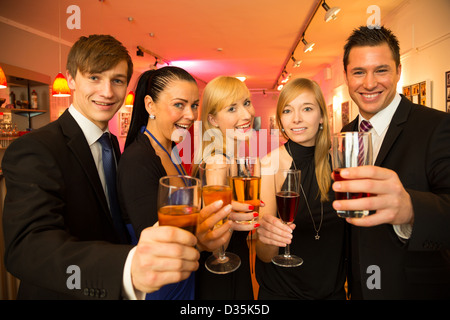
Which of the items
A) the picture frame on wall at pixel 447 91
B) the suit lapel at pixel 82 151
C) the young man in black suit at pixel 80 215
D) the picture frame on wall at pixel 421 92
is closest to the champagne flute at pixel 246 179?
the young man in black suit at pixel 80 215

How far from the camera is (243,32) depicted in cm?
611

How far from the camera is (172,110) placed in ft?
5.49

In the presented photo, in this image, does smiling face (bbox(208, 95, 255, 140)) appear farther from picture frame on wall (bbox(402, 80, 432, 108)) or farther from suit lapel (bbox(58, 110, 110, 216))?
picture frame on wall (bbox(402, 80, 432, 108))

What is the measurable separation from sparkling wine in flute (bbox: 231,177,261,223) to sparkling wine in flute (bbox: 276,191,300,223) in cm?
13

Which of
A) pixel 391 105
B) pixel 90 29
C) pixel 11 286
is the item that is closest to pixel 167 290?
pixel 391 105

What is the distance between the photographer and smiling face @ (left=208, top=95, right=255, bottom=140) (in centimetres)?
220

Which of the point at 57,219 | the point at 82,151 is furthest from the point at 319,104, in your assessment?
the point at 57,219

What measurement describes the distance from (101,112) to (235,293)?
47.6 inches

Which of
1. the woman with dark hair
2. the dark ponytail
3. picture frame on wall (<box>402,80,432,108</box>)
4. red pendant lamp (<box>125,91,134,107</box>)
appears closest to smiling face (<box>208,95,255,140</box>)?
the woman with dark hair

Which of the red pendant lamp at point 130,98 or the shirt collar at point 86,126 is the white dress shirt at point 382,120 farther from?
the red pendant lamp at point 130,98

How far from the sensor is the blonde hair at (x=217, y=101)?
2.20 m

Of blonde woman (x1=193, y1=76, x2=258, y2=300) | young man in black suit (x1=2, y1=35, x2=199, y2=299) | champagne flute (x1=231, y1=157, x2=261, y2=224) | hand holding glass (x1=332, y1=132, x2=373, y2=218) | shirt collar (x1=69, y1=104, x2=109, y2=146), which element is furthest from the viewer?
blonde woman (x1=193, y1=76, x2=258, y2=300)

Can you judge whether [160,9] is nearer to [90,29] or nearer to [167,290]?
→ [90,29]

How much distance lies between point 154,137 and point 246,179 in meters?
0.74
